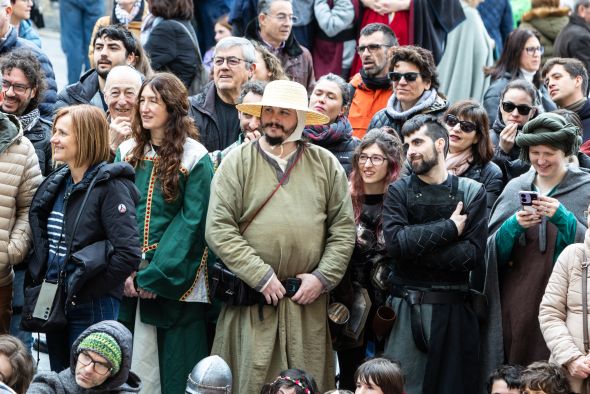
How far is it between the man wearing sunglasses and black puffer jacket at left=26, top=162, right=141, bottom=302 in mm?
2283

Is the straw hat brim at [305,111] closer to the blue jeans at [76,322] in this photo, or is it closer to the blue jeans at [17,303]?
the blue jeans at [76,322]

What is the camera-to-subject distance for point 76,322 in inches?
274

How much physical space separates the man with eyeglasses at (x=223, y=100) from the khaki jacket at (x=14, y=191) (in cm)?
137

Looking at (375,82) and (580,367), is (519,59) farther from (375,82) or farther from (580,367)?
(580,367)

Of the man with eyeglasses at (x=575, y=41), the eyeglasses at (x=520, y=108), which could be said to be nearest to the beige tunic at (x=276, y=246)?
the eyeglasses at (x=520, y=108)

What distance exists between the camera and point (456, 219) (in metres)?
7.07

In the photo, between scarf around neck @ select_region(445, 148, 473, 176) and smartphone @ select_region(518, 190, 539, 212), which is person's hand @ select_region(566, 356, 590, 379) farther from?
scarf around neck @ select_region(445, 148, 473, 176)

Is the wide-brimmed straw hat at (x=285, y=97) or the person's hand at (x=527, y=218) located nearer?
the person's hand at (x=527, y=218)

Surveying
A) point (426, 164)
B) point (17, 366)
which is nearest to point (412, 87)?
point (426, 164)

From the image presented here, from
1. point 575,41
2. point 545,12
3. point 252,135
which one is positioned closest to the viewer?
point 252,135

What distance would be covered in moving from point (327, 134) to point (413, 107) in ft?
2.25

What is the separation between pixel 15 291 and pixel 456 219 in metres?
2.82

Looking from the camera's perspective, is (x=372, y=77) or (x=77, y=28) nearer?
(x=372, y=77)

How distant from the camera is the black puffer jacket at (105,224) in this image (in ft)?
22.4
